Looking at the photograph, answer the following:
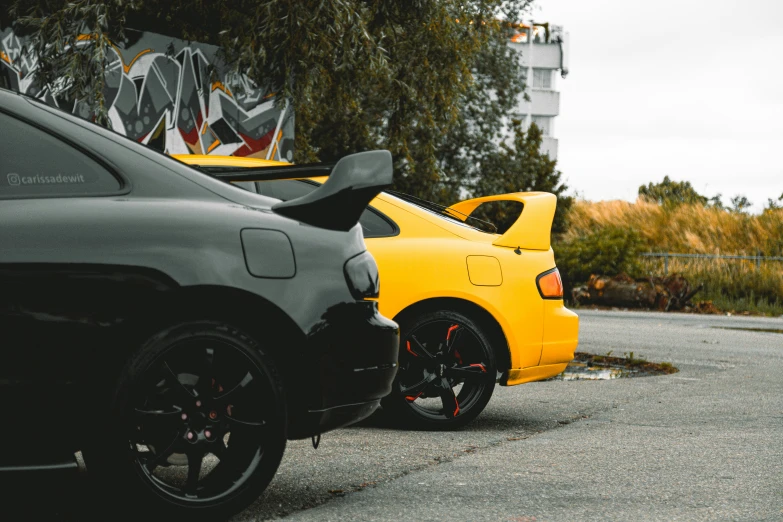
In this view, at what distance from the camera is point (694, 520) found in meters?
4.24

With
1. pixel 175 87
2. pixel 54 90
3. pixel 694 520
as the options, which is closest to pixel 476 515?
pixel 694 520

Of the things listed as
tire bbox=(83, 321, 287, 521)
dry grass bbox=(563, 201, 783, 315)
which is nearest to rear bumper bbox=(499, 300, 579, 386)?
tire bbox=(83, 321, 287, 521)

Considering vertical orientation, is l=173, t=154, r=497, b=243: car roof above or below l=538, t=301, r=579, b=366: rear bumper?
above

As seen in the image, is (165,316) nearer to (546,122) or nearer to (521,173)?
(521,173)

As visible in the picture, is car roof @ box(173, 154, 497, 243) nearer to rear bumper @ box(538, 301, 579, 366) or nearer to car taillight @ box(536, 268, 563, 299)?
car taillight @ box(536, 268, 563, 299)

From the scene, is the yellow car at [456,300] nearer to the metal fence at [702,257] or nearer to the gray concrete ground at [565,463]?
the gray concrete ground at [565,463]

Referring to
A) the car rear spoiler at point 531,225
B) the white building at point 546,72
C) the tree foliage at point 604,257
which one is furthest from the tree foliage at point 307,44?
the white building at point 546,72

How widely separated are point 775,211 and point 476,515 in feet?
99.4

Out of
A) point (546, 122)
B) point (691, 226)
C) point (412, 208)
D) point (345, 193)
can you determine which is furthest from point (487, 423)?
point (546, 122)

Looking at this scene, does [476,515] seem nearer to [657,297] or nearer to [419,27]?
[419,27]

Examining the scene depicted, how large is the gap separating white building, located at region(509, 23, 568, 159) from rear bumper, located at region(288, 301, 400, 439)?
75.8 m

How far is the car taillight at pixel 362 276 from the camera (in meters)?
4.12

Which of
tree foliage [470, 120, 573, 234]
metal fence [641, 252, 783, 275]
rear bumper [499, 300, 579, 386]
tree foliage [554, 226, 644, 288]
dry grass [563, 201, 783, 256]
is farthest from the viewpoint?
tree foliage [470, 120, 573, 234]

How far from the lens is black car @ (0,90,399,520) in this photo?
11.8 ft
